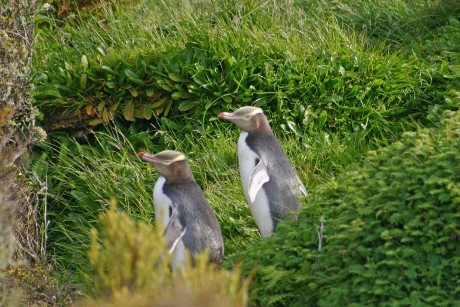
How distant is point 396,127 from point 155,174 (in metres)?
1.90

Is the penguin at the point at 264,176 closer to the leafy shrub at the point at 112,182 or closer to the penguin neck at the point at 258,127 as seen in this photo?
the penguin neck at the point at 258,127

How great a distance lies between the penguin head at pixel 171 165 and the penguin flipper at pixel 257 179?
1.45ft

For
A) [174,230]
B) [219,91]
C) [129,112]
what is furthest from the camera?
[129,112]

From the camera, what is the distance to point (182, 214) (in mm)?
5301

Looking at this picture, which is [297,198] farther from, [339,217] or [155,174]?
[155,174]

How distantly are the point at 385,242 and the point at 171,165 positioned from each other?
5.27 feet

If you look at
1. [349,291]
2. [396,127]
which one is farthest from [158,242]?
[396,127]

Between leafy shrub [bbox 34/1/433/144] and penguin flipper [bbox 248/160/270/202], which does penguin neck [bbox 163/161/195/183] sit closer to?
penguin flipper [bbox 248/160/270/202]

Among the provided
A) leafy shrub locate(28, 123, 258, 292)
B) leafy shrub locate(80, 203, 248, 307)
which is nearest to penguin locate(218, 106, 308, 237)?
leafy shrub locate(28, 123, 258, 292)

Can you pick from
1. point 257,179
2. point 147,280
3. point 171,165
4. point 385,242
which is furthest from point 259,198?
point 147,280

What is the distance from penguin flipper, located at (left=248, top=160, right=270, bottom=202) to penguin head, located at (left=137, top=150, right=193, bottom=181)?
0.44m

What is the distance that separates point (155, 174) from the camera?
679 cm

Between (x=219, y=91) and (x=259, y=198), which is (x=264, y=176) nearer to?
(x=259, y=198)

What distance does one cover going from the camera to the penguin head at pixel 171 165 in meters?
5.47
